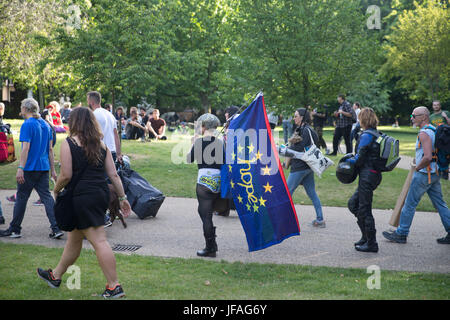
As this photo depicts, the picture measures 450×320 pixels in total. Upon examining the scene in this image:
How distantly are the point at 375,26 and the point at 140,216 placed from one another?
11697 millimetres

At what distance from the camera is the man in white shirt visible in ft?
25.3

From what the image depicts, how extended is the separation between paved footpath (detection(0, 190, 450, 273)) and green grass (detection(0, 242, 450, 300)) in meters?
0.40

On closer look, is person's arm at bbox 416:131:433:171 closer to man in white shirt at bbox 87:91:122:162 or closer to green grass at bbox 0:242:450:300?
green grass at bbox 0:242:450:300

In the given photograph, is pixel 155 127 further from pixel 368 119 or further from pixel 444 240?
pixel 444 240

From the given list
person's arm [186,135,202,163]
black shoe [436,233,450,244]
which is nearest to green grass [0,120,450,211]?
black shoe [436,233,450,244]

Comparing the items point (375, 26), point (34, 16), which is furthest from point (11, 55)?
point (375, 26)

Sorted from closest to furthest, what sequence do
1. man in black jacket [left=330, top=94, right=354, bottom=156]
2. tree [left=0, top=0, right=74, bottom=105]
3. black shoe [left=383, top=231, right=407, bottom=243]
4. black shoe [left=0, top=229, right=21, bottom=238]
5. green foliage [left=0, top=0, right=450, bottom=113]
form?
1. black shoe [left=0, top=229, right=21, bottom=238]
2. black shoe [left=383, top=231, right=407, bottom=243]
3. green foliage [left=0, top=0, right=450, bottom=113]
4. man in black jacket [left=330, top=94, right=354, bottom=156]
5. tree [left=0, top=0, right=74, bottom=105]

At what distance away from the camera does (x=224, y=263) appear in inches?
233

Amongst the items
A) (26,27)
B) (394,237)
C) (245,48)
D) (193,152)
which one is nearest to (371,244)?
(394,237)

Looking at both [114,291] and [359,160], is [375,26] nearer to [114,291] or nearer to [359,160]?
[359,160]

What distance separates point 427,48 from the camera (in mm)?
34125

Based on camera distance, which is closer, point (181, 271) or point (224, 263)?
point (181, 271)

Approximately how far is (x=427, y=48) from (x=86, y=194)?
113 ft

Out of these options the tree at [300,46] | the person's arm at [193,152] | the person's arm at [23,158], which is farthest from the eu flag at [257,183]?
the tree at [300,46]
